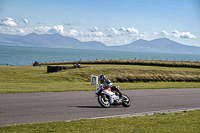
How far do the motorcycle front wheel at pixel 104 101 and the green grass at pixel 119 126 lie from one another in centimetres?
337

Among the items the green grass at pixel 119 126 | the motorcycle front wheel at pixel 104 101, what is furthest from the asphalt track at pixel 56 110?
the green grass at pixel 119 126

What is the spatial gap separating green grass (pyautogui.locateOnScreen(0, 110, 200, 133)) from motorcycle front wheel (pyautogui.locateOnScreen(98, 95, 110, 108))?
3.37 meters

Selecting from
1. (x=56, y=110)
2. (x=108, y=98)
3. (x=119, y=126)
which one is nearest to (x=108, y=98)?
(x=108, y=98)

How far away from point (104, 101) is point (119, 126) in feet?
16.3

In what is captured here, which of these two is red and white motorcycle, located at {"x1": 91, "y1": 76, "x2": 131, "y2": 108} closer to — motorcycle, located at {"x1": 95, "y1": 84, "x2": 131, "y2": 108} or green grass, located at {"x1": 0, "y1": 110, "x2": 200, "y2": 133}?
motorcycle, located at {"x1": 95, "y1": 84, "x2": 131, "y2": 108}

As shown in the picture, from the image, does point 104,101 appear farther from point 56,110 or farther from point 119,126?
point 119,126

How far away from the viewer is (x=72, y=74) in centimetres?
3519

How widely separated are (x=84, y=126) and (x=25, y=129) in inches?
70.9

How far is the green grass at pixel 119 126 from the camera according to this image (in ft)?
27.2

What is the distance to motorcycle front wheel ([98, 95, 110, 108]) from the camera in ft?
Answer: 44.9

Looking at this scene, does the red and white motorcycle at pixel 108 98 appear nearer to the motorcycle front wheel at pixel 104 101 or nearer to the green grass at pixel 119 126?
the motorcycle front wheel at pixel 104 101

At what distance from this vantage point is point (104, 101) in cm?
1387

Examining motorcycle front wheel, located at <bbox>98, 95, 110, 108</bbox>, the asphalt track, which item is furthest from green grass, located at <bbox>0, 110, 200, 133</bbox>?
motorcycle front wheel, located at <bbox>98, 95, 110, 108</bbox>

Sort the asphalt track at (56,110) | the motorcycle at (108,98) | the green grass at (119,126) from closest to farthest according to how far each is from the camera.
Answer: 1. the green grass at (119,126)
2. the asphalt track at (56,110)
3. the motorcycle at (108,98)
